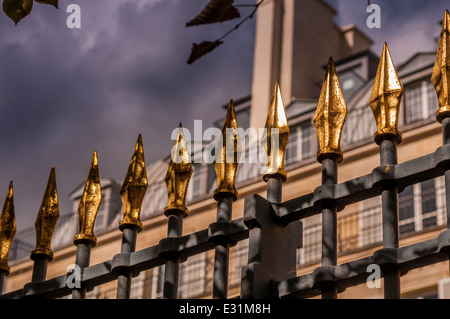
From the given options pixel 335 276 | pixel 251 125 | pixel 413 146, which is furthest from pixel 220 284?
pixel 251 125

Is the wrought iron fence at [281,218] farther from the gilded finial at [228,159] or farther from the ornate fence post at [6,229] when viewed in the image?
the ornate fence post at [6,229]

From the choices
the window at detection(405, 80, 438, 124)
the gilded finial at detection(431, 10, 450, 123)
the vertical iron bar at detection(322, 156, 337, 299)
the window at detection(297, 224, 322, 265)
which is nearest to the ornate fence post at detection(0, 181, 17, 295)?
the vertical iron bar at detection(322, 156, 337, 299)

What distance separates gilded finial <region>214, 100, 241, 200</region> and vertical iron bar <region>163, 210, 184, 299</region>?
0.95 feet

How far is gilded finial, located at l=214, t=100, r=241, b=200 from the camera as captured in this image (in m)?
5.29

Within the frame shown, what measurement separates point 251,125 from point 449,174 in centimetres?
2344

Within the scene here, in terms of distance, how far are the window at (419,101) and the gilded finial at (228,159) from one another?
58.8 ft

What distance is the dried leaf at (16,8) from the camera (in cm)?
495

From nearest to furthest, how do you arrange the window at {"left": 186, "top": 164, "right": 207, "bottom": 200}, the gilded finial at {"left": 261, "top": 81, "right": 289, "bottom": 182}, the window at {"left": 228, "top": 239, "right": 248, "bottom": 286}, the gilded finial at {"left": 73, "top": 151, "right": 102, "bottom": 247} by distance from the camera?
the gilded finial at {"left": 261, "top": 81, "right": 289, "bottom": 182}
the gilded finial at {"left": 73, "top": 151, "right": 102, "bottom": 247}
the window at {"left": 228, "top": 239, "right": 248, "bottom": 286}
the window at {"left": 186, "top": 164, "right": 207, "bottom": 200}

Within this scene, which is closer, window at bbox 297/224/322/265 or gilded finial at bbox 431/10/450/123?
gilded finial at bbox 431/10/450/123

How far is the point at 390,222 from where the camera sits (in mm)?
4707

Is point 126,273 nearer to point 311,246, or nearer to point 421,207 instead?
point 421,207

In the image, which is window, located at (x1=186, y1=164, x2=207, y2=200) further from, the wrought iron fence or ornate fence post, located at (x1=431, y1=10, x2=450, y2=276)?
ornate fence post, located at (x1=431, y1=10, x2=450, y2=276)
